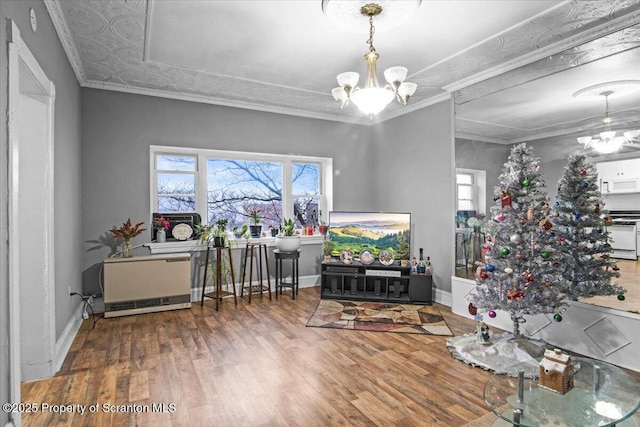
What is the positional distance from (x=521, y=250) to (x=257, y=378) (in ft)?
7.71

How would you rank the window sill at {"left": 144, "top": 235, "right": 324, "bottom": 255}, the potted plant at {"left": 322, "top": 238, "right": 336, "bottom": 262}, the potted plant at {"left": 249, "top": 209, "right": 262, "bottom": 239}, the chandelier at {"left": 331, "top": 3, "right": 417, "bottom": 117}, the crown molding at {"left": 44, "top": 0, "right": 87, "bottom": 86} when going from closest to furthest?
the chandelier at {"left": 331, "top": 3, "right": 417, "bottom": 117}
the crown molding at {"left": 44, "top": 0, "right": 87, "bottom": 86}
the window sill at {"left": 144, "top": 235, "right": 324, "bottom": 255}
the potted plant at {"left": 322, "top": 238, "right": 336, "bottom": 262}
the potted plant at {"left": 249, "top": 209, "right": 262, "bottom": 239}

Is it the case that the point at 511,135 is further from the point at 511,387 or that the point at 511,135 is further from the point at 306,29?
the point at 511,387

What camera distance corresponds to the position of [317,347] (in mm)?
3225

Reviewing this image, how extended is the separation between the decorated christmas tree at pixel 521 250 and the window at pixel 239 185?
121 inches

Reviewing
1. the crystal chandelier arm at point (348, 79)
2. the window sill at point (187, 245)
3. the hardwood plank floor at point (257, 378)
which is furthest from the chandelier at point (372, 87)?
the window sill at point (187, 245)

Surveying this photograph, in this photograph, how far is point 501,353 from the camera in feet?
9.88

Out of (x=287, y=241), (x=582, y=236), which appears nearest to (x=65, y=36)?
(x=287, y=241)

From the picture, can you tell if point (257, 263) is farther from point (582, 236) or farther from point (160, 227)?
point (582, 236)

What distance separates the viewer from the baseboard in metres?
2.80

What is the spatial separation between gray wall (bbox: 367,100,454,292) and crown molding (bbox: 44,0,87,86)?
159 inches

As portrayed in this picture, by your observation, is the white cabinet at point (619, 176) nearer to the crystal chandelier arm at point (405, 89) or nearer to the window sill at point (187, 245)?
the crystal chandelier arm at point (405, 89)

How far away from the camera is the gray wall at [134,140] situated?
166 inches

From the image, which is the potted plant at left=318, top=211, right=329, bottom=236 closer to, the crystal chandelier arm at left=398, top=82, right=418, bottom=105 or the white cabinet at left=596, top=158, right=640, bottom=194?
the crystal chandelier arm at left=398, top=82, right=418, bottom=105

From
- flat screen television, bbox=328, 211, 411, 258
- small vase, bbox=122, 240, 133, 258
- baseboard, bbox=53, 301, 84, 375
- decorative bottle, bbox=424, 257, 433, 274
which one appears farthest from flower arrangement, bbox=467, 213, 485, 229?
baseboard, bbox=53, 301, 84, 375
